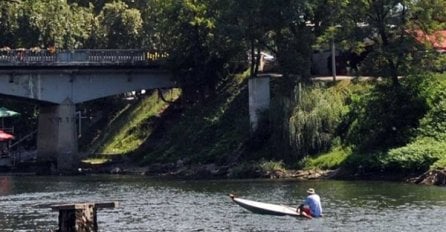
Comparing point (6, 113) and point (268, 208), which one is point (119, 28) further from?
point (268, 208)

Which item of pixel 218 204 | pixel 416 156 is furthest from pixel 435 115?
pixel 218 204

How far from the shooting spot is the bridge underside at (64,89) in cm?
10262

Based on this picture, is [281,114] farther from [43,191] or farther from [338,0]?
[43,191]

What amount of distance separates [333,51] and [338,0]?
7.26m

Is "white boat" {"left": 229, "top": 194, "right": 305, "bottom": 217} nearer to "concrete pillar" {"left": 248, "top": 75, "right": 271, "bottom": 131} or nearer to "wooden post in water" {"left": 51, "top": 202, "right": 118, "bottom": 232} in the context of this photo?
"wooden post in water" {"left": 51, "top": 202, "right": 118, "bottom": 232}

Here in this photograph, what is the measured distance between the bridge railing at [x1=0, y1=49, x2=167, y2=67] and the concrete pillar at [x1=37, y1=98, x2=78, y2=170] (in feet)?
12.0

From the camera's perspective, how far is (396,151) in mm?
80750

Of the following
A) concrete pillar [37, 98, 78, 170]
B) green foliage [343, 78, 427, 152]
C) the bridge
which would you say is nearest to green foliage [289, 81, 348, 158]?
green foliage [343, 78, 427, 152]

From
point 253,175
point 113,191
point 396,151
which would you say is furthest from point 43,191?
point 396,151

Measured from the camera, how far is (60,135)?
104500 mm

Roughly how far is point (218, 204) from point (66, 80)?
137ft

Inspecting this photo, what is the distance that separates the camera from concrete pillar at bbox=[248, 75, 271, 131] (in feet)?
309

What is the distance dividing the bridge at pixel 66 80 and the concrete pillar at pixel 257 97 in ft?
41.1

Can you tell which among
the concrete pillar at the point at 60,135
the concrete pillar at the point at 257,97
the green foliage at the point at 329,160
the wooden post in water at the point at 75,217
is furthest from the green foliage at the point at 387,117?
the wooden post in water at the point at 75,217
